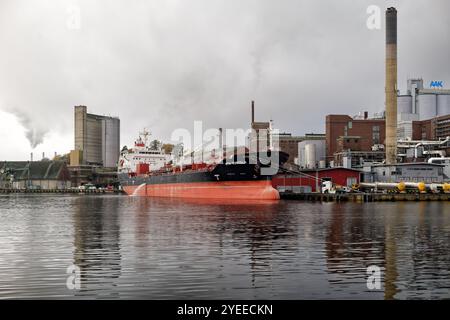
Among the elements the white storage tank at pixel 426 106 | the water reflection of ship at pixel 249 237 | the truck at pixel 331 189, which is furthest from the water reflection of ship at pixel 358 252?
the white storage tank at pixel 426 106

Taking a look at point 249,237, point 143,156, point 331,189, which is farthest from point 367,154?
point 249,237

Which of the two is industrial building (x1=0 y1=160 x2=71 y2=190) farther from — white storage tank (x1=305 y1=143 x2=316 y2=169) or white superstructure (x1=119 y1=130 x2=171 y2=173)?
white storage tank (x1=305 y1=143 x2=316 y2=169)

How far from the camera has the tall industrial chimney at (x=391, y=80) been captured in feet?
324

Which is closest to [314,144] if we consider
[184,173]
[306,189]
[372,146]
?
[372,146]

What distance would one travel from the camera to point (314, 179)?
3656 inches

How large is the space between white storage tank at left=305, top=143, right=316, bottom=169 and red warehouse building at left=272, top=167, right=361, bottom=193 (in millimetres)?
31775

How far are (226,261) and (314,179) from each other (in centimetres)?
7519

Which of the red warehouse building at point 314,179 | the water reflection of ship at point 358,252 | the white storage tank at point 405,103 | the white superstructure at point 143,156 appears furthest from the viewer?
the white storage tank at point 405,103

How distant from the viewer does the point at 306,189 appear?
93688 millimetres

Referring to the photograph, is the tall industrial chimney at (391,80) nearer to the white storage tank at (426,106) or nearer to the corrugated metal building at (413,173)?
the corrugated metal building at (413,173)

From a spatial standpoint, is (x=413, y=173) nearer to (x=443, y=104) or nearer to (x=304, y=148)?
(x=304, y=148)

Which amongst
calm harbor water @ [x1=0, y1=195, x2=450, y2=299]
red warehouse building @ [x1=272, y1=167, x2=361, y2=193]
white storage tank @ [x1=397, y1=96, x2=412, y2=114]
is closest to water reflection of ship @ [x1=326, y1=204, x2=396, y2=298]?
calm harbor water @ [x1=0, y1=195, x2=450, y2=299]

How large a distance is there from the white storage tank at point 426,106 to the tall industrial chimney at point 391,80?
53.0 m
